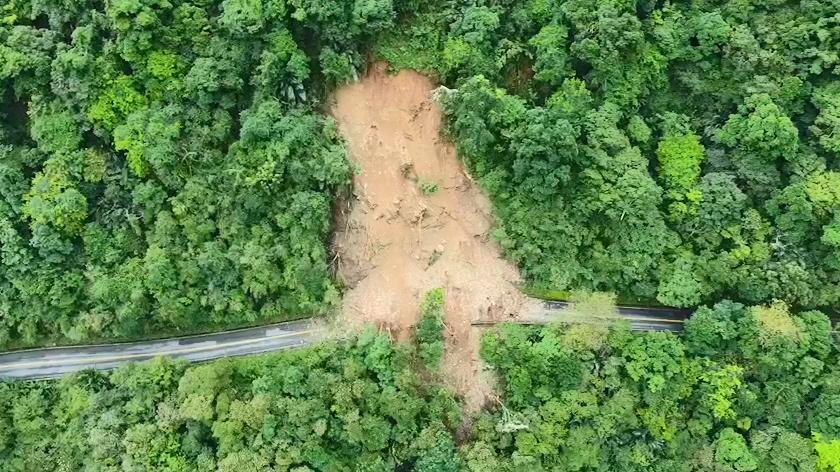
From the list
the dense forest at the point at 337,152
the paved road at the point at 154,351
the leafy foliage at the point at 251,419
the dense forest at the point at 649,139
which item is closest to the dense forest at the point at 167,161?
the dense forest at the point at 337,152

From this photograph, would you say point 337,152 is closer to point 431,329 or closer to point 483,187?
point 483,187

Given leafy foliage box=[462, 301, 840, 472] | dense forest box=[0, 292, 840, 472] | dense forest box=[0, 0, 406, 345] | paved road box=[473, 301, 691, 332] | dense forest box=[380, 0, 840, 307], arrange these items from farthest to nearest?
paved road box=[473, 301, 691, 332] → dense forest box=[380, 0, 840, 307] → dense forest box=[0, 0, 406, 345] → leafy foliage box=[462, 301, 840, 472] → dense forest box=[0, 292, 840, 472]

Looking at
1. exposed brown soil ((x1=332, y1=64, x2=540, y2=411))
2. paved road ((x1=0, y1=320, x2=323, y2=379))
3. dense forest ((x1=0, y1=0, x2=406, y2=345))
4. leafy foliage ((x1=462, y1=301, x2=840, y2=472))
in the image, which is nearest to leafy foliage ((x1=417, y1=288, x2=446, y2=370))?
exposed brown soil ((x1=332, y1=64, x2=540, y2=411))

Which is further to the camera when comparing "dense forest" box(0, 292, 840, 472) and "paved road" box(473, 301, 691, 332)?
"paved road" box(473, 301, 691, 332)

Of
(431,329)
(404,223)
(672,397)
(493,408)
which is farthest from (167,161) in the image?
(672,397)

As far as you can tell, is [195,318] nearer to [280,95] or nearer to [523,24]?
[280,95]

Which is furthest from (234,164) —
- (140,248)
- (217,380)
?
(217,380)

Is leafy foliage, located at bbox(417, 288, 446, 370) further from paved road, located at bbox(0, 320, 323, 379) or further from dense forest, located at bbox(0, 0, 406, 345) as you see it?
paved road, located at bbox(0, 320, 323, 379)
